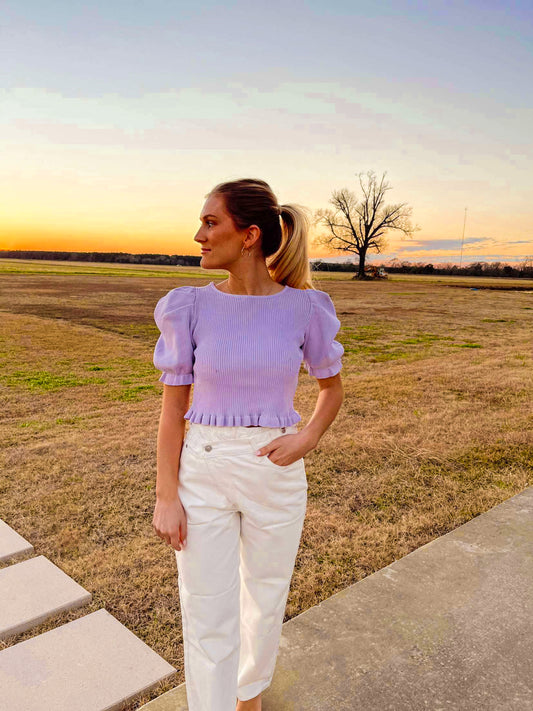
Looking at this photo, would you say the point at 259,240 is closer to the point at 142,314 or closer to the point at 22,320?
the point at 22,320

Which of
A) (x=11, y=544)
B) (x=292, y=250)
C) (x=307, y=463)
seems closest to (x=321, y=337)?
(x=292, y=250)

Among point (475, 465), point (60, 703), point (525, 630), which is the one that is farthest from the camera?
point (475, 465)

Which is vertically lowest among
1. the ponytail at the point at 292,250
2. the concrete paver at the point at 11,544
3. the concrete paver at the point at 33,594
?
the concrete paver at the point at 11,544

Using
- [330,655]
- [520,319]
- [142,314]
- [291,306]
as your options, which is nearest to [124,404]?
[330,655]

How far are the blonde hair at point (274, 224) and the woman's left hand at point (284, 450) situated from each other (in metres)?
0.49

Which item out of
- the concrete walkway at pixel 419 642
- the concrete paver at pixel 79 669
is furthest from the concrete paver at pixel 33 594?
the concrete walkway at pixel 419 642

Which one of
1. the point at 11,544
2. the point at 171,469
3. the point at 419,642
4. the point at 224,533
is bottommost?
the point at 11,544

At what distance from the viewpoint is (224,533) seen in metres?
1.55

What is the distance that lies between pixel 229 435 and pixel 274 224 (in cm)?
63

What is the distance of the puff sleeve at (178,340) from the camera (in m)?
1.58

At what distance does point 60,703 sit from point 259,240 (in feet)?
5.76

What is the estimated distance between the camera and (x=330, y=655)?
7.02 feet

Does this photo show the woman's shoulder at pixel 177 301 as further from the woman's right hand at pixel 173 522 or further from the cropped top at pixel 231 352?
the woman's right hand at pixel 173 522

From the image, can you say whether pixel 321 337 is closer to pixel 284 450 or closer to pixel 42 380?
pixel 284 450
